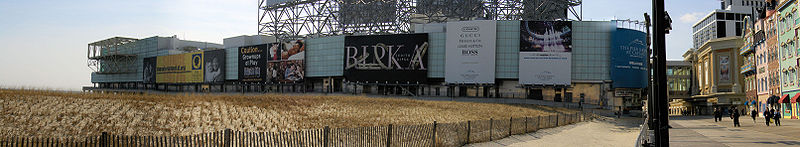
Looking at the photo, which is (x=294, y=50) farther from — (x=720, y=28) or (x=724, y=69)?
(x=720, y=28)

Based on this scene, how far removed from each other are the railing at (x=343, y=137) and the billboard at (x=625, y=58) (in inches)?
2460

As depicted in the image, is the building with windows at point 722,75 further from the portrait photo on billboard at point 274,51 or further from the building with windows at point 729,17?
the portrait photo on billboard at point 274,51

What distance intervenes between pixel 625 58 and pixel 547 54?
516 inches

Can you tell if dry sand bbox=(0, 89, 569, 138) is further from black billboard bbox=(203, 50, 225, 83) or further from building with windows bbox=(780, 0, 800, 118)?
black billboard bbox=(203, 50, 225, 83)

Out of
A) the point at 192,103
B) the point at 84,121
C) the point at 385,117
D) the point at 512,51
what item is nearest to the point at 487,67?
the point at 512,51

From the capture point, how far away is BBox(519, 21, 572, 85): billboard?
8956cm

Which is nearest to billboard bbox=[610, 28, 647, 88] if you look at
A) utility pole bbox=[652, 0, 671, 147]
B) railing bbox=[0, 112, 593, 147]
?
railing bbox=[0, 112, 593, 147]

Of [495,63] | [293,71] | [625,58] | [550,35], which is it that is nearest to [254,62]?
[293,71]

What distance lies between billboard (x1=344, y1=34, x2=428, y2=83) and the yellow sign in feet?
166

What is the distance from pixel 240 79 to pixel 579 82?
6815cm

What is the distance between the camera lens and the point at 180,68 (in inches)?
5512

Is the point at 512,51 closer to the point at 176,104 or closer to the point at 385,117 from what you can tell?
the point at 385,117

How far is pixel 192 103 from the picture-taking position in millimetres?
36938

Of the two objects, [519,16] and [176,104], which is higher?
[519,16]
